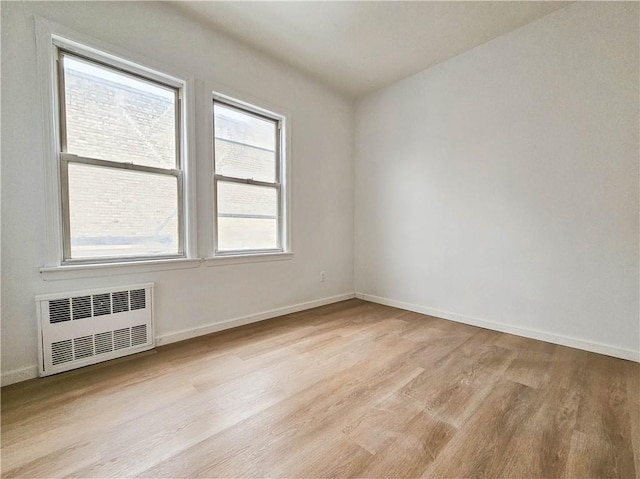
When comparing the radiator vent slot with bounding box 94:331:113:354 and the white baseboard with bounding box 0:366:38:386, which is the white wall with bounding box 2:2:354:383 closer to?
the white baseboard with bounding box 0:366:38:386

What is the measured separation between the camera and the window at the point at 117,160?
199 cm

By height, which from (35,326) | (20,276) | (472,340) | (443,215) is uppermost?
(443,215)

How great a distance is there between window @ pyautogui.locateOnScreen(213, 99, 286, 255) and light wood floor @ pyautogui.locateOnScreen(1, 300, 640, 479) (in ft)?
3.78

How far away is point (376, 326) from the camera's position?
289cm

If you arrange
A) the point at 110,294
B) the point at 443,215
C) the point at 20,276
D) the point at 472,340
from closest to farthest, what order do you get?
1. the point at 20,276
2. the point at 110,294
3. the point at 472,340
4. the point at 443,215

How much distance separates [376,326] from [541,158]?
2.21 metres

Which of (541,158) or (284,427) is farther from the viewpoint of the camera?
(541,158)

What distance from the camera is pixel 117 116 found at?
2.17 metres

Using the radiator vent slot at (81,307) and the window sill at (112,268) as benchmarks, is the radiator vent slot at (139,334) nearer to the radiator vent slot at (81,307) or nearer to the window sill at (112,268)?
the radiator vent slot at (81,307)

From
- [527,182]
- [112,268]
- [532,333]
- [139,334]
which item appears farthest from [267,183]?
[532,333]

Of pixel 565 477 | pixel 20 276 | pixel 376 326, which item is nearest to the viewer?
pixel 565 477

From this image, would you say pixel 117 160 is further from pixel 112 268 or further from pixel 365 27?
pixel 365 27

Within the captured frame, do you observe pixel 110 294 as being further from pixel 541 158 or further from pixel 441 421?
pixel 541 158

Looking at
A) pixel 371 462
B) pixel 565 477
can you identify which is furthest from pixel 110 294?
pixel 565 477
